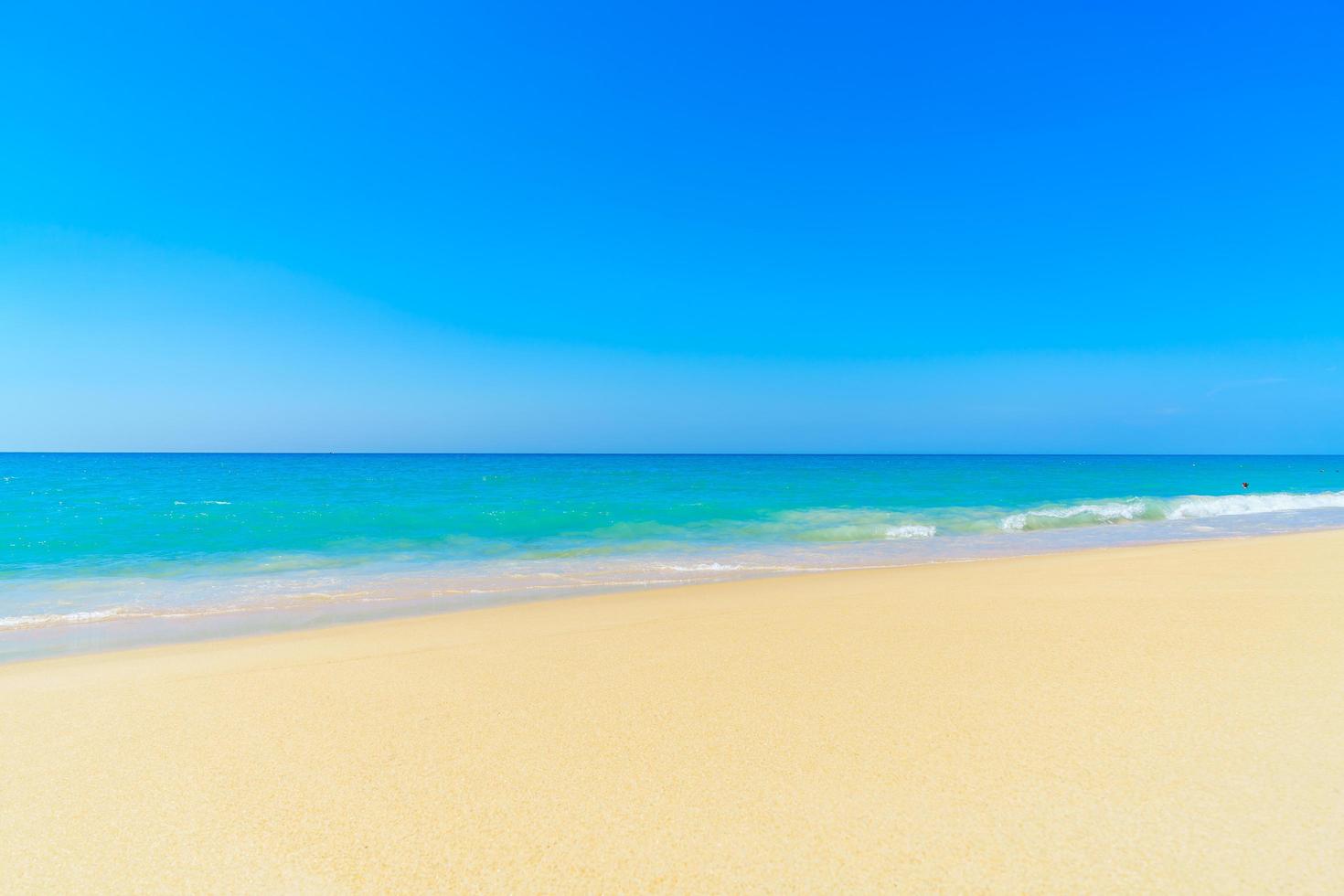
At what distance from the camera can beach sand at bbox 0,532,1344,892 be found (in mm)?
2488

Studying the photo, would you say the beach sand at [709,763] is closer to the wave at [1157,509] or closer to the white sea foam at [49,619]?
the white sea foam at [49,619]

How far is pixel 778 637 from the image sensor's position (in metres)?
5.91

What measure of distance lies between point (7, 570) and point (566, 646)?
1429 cm

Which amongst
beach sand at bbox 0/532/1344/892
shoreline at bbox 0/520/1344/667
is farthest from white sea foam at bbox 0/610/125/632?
beach sand at bbox 0/532/1344/892

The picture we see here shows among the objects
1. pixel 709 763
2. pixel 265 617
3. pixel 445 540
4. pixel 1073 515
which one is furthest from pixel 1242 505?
pixel 265 617

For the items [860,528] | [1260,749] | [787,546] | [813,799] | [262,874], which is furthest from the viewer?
[860,528]

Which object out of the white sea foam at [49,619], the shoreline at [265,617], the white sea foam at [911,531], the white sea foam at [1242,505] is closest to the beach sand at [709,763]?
the shoreline at [265,617]

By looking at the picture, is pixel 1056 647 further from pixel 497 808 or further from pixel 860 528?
pixel 860 528

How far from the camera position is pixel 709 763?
328cm

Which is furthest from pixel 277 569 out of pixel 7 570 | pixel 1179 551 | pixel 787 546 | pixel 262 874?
pixel 1179 551

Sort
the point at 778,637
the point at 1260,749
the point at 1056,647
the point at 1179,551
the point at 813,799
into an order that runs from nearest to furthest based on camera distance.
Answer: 1. the point at 813,799
2. the point at 1260,749
3. the point at 1056,647
4. the point at 778,637
5. the point at 1179,551

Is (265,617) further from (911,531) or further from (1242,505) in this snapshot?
(1242,505)

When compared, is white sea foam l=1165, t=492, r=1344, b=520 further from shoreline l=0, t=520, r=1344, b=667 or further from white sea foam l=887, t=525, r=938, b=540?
shoreline l=0, t=520, r=1344, b=667

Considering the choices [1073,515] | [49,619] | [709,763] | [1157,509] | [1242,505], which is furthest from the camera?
[1242,505]
